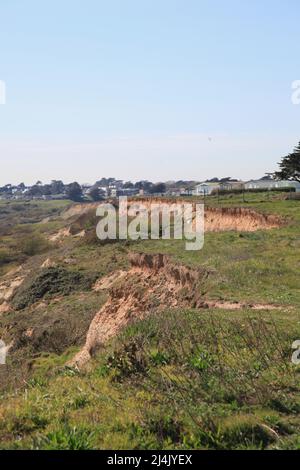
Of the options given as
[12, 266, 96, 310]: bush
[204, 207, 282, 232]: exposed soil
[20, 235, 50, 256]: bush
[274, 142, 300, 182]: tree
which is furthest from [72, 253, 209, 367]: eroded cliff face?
[20, 235, 50, 256]: bush

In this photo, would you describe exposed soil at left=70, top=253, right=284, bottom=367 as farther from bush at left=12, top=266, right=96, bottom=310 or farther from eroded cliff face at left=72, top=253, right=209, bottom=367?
bush at left=12, top=266, right=96, bottom=310

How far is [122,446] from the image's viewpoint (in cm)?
678

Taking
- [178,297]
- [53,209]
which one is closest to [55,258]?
[178,297]

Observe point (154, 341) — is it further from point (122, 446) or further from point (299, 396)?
point (122, 446)

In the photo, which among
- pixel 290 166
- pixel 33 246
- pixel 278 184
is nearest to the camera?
pixel 290 166

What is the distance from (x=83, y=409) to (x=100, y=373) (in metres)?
1.83

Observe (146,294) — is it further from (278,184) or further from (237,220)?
(278,184)

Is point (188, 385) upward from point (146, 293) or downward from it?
upward

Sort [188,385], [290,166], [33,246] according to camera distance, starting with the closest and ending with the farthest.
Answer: [188,385], [290,166], [33,246]

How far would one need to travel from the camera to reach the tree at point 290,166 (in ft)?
165

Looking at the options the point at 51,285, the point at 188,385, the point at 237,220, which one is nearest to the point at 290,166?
the point at 237,220

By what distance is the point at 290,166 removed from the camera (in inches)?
1989
